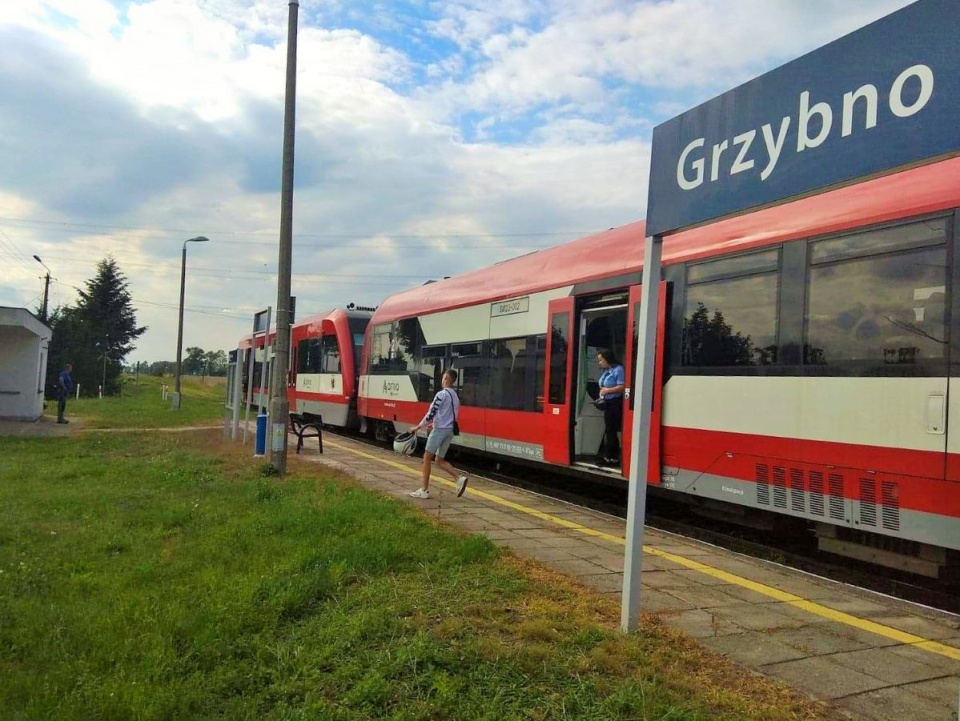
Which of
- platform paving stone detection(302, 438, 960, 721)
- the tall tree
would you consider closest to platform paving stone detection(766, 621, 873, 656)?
platform paving stone detection(302, 438, 960, 721)

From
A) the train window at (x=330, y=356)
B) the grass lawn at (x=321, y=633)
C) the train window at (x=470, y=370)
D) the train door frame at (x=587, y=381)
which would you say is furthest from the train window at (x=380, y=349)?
the grass lawn at (x=321, y=633)

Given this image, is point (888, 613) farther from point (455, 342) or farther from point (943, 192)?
point (455, 342)

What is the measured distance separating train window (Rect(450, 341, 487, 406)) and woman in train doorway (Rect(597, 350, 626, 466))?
3.30 metres

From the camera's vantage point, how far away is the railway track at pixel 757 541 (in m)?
6.13

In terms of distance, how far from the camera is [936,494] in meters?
5.21

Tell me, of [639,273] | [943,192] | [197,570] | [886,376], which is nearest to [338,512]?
[197,570]

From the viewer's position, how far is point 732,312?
724cm

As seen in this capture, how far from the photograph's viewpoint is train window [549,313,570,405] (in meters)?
10.1

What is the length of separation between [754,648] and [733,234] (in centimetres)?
431

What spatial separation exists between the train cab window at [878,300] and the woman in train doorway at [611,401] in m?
2.94

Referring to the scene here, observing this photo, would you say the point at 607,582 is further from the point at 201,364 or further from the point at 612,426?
the point at 201,364

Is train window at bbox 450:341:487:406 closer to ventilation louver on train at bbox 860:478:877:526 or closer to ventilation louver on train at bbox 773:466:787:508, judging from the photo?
ventilation louver on train at bbox 773:466:787:508

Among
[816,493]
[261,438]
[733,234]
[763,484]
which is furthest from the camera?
[261,438]

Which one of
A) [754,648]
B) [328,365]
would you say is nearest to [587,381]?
[754,648]
